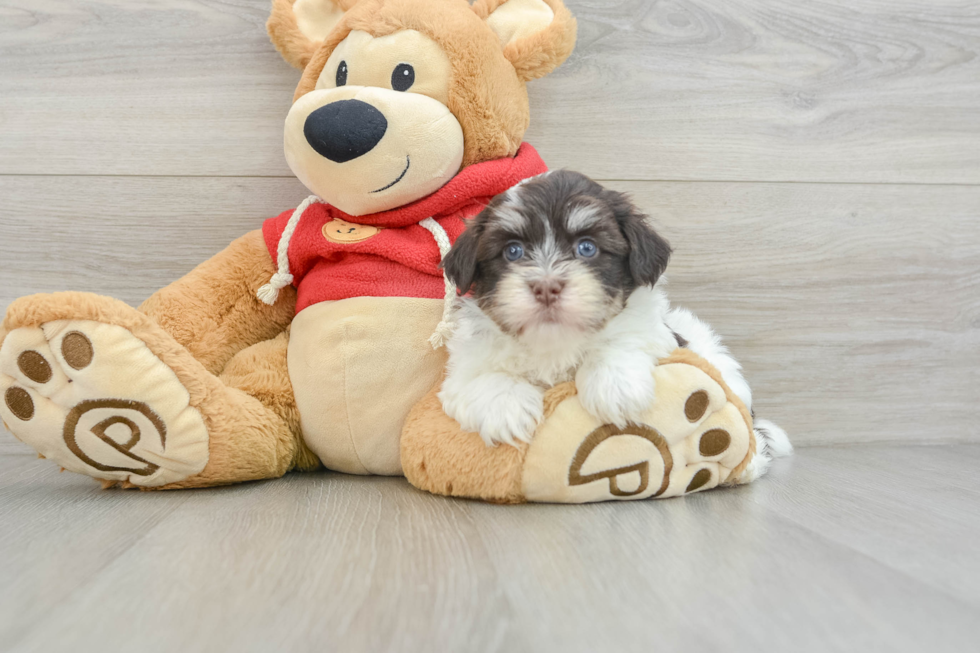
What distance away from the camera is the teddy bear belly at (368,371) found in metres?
1.53

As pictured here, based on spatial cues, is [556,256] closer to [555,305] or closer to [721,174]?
[555,305]

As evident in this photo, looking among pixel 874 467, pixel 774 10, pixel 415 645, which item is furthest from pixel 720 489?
pixel 774 10

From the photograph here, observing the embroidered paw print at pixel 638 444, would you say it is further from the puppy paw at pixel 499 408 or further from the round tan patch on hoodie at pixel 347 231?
A: the round tan patch on hoodie at pixel 347 231

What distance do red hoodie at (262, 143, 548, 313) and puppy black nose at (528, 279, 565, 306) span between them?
17.5 inches

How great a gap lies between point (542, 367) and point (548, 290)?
0.78 feet

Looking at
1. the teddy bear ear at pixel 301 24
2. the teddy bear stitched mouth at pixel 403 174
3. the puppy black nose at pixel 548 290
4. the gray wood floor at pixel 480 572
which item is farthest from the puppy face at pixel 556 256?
the teddy bear ear at pixel 301 24

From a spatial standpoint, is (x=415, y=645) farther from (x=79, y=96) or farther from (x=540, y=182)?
(x=79, y=96)

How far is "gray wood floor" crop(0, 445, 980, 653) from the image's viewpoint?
A: 2.58ft

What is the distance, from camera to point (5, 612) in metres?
0.86

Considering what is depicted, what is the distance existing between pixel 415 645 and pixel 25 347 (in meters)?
1.04

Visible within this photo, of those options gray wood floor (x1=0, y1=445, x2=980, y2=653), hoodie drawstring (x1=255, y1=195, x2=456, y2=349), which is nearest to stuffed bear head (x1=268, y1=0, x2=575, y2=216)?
hoodie drawstring (x1=255, y1=195, x2=456, y2=349)

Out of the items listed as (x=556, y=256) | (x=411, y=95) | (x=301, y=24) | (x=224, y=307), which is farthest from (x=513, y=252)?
(x=301, y=24)

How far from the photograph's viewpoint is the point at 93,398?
1312 mm

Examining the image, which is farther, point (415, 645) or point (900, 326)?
point (900, 326)
